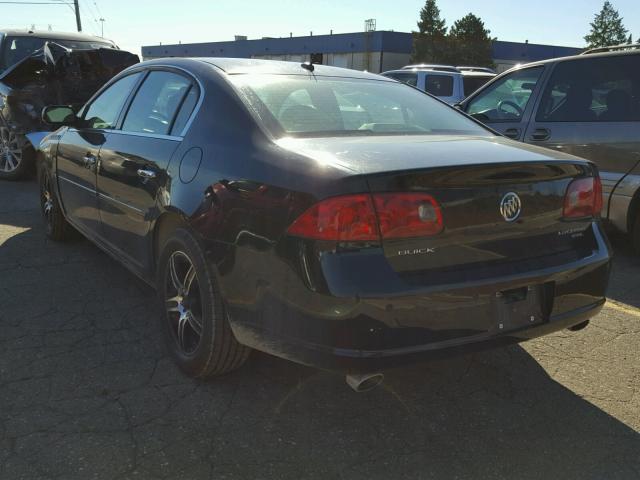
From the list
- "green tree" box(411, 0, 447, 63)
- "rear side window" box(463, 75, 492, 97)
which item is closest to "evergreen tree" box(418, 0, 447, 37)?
"green tree" box(411, 0, 447, 63)

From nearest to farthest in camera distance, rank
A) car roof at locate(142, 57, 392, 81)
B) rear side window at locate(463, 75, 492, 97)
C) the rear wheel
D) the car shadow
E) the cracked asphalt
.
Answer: the cracked asphalt
car roof at locate(142, 57, 392, 81)
the car shadow
the rear wheel
rear side window at locate(463, 75, 492, 97)

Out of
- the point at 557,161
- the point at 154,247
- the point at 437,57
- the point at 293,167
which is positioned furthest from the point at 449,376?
the point at 437,57

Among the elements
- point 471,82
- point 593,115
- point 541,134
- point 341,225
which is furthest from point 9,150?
point 471,82

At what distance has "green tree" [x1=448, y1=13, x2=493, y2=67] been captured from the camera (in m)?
50.0

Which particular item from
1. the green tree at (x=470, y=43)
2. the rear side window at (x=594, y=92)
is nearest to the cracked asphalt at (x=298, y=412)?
the rear side window at (x=594, y=92)

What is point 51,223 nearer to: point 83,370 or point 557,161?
point 83,370

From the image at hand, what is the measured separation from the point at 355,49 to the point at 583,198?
2007 inches

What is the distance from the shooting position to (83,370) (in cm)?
304

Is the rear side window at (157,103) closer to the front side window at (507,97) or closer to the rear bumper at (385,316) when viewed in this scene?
the rear bumper at (385,316)

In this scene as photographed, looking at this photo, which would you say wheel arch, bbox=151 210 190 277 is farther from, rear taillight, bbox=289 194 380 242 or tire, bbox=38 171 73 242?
tire, bbox=38 171 73 242

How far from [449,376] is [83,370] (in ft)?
6.22

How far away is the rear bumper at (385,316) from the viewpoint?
7.06ft

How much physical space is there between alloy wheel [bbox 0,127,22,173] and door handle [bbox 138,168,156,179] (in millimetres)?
5831

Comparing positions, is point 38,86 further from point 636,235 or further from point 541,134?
point 636,235
